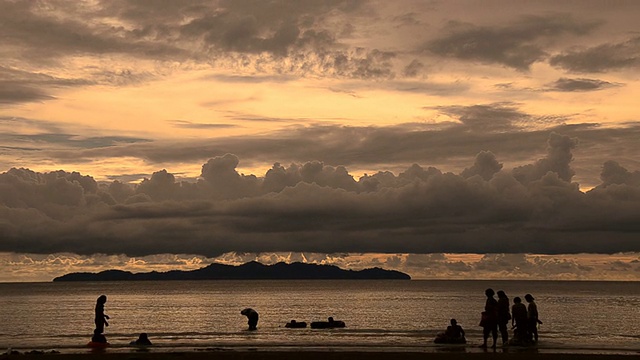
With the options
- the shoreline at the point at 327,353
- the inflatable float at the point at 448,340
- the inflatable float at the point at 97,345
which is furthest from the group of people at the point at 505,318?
the inflatable float at the point at 97,345

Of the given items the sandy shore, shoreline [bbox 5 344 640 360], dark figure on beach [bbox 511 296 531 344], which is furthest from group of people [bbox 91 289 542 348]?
the sandy shore

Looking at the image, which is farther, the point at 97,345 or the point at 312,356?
the point at 97,345

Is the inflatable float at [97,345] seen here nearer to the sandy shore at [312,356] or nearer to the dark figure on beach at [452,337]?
the sandy shore at [312,356]

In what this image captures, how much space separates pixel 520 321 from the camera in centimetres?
3709

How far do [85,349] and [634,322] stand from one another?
213 ft

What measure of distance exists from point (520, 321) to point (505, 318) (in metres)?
2.52

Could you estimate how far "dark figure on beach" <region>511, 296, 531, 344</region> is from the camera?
119ft

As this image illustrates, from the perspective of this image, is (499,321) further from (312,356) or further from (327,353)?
(312,356)

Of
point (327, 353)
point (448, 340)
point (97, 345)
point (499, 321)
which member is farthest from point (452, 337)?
point (97, 345)

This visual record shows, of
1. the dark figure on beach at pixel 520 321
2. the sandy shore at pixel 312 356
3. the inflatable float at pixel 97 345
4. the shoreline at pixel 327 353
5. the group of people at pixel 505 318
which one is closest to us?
the sandy shore at pixel 312 356

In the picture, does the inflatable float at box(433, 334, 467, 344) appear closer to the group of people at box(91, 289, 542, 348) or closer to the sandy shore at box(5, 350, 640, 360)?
the group of people at box(91, 289, 542, 348)

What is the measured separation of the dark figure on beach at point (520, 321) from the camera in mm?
36281

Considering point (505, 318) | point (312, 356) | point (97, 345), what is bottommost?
point (97, 345)

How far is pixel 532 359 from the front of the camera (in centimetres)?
3006
